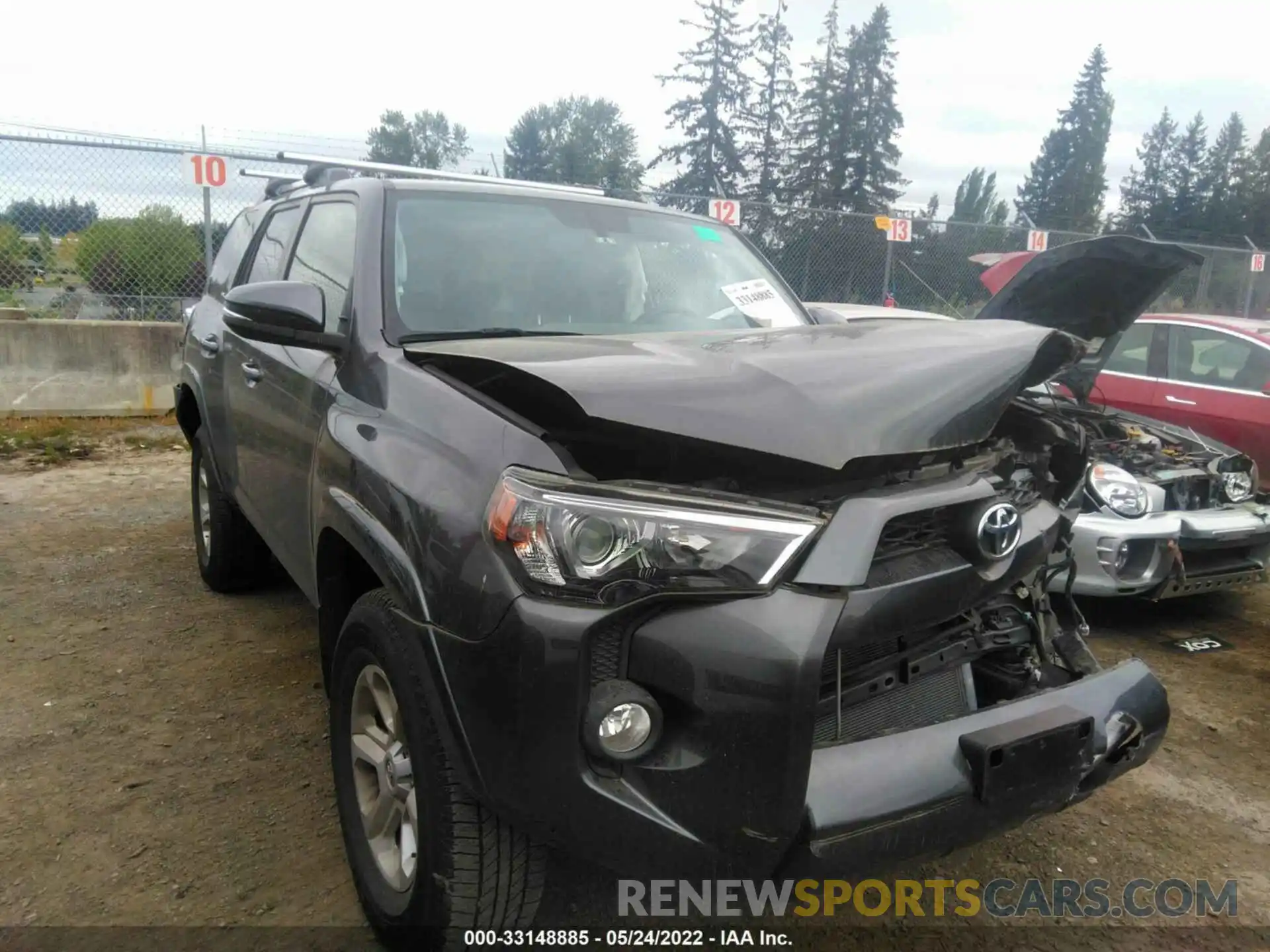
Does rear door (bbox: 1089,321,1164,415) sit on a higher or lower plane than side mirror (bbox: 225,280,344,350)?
lower

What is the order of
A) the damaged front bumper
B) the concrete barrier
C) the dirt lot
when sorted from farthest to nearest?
Answer: the concrete barrier, the damaged front bumper, the dirt lot

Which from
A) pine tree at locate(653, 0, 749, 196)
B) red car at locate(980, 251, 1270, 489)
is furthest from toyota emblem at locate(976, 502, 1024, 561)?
pine tree at locate(653, 0, 749, 196)

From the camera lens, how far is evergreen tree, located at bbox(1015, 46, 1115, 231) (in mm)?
57547

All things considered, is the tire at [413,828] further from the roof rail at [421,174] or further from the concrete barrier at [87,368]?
the concrete barrier at [87,368]

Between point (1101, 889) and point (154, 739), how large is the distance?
2.98 m

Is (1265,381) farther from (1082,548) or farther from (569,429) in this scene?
(569,429)

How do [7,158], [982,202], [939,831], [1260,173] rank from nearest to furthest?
[939,831] < [7,158] < [1260,173] < [982,202]

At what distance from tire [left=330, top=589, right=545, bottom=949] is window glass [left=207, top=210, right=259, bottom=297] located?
2785 millimetres

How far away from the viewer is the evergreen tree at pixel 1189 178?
45.9 metres

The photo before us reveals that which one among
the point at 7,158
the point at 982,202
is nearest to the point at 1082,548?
the point at 7,158

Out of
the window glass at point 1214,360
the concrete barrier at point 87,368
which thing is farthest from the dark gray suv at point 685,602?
the concrete barrier at point 87,368

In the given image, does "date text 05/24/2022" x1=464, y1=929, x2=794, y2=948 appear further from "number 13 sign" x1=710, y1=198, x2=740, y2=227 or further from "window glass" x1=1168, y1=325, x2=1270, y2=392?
"number 13 sign" x1=710, y1=198, x2=740, y2=227

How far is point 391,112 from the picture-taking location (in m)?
59.2

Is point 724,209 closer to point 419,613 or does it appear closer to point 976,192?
point 419,613
